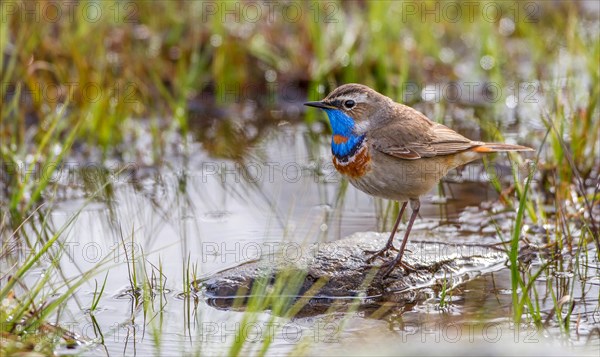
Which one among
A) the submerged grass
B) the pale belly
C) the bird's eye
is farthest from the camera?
the submerged grass

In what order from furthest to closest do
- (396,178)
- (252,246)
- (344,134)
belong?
(252,246) < (344,134) < (396,178)

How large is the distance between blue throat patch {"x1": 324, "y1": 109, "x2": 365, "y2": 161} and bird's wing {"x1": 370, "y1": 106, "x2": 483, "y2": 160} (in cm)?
12

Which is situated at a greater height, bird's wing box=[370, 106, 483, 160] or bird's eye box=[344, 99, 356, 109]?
bird's eye box=[344, 99, 356, 109]

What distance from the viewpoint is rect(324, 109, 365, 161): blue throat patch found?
613 centimetres

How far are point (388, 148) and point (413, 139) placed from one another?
267 millimetres

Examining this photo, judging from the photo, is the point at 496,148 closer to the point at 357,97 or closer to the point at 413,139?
the point at 413,139

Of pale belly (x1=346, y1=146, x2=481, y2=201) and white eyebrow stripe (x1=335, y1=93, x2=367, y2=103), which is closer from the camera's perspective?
pale belly (x1=346, y1=146, x2=481, y2=201)

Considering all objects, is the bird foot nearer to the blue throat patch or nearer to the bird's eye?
the blue throat patch

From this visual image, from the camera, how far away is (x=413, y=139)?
6289mm

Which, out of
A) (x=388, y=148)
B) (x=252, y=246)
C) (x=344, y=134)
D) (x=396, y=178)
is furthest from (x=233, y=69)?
(x=396, y=178)

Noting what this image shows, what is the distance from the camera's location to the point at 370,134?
6215 millimetres

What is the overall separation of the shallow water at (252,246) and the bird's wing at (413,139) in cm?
64

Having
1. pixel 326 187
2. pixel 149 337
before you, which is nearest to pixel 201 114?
pixel 326 187

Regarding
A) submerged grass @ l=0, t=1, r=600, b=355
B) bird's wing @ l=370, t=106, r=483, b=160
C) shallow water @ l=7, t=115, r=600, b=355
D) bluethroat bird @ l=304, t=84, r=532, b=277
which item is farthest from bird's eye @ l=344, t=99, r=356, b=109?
submerged grass @ l=0, t=1, r=600, b=355
